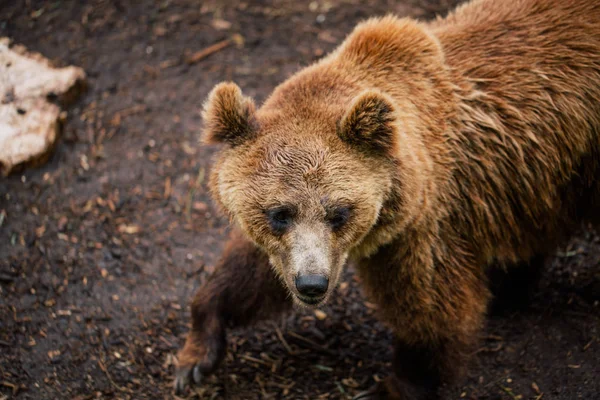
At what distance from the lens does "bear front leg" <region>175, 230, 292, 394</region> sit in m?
5.20

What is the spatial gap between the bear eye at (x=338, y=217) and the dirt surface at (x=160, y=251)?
2.03 meters

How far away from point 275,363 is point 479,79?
2921mm

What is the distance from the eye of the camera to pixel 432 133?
15.0ft

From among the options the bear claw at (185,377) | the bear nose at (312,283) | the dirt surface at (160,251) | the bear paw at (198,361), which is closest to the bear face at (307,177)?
the bear nose at (312,283)

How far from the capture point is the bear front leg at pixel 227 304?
5.20 metres

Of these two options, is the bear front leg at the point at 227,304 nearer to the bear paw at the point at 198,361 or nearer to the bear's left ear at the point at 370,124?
the bear paw at the point at 198,361

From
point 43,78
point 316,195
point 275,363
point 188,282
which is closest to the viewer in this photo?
point 316,195

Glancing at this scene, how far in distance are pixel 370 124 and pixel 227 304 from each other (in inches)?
82.7

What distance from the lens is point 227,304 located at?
5.38 metres

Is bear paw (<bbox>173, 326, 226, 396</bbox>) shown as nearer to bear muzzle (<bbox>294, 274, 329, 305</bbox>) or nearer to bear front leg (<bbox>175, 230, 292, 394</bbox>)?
bear front leg (<bbox>175, 230, 292, 394</bbox>)

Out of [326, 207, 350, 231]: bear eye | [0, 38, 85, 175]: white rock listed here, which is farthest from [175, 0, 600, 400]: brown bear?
[0, 38, 85, 175]: white rock

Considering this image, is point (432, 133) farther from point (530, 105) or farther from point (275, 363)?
point (275, 363)

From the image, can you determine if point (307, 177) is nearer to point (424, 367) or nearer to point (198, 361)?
point (424, 367)

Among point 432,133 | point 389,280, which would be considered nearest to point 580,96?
point 432,133
